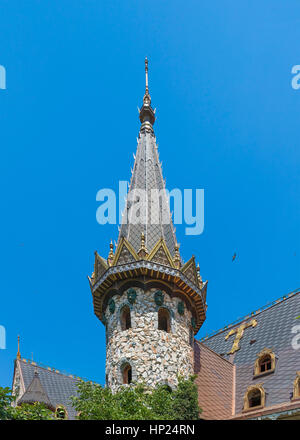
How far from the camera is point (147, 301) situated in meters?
27.4

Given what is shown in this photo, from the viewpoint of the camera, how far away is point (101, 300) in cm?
2933

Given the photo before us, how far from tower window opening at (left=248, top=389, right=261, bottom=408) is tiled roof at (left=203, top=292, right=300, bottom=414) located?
471 mm

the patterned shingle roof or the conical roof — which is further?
the conical roof

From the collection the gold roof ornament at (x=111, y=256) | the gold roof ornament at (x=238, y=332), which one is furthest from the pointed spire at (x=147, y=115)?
the gold roof ornament at (x=238, y=332)

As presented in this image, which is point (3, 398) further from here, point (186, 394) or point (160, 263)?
point (160, 263)

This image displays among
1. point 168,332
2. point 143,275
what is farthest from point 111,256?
point 168,332

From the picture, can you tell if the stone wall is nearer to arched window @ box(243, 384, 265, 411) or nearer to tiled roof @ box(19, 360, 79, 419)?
arched window @ box(243, 384, 265, 411)

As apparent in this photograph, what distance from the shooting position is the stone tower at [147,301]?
2611 cm

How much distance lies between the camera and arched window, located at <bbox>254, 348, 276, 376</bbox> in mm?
28638

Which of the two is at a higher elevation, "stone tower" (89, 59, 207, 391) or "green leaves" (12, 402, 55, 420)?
"stone tower" (89, 59, 207, 391)

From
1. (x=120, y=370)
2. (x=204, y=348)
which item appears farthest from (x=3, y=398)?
(x=204, y=348)

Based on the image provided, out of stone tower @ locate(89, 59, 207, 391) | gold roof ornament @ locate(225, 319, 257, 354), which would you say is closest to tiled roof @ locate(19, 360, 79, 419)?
stone tower @ locate(89, 59, 207, 391)

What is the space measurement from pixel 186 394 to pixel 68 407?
12.0m

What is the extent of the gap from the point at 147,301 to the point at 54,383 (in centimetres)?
1216
